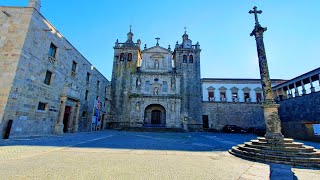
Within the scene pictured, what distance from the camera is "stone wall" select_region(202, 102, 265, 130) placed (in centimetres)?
3081

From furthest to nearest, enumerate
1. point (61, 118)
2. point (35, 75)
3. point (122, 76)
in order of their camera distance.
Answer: point (122, 76), point (61, 118), point (35, 75)

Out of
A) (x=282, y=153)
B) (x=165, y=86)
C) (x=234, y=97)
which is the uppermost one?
(x=165, y=86)

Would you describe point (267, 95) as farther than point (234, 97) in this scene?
No

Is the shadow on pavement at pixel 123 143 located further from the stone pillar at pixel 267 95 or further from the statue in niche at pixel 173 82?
the statue in niche at pixel 173 82

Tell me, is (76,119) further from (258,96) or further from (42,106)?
(258,96)

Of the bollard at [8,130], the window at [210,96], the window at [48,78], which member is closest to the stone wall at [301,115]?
the window at [210,96]

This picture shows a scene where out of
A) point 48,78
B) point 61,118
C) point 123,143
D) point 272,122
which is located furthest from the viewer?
point 61,118

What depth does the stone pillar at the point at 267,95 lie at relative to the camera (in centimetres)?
684

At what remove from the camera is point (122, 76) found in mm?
30375

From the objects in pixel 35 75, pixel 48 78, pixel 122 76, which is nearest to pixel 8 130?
pixel 35 75

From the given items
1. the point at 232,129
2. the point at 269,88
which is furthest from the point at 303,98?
the point at 269,88

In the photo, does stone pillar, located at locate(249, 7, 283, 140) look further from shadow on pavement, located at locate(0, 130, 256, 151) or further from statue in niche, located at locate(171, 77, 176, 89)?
statue in niche, located at locate(171, 77, 176, 89)

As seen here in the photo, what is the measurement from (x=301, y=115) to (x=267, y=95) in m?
19.6

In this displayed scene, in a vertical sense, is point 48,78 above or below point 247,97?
below
